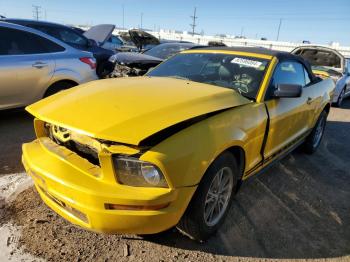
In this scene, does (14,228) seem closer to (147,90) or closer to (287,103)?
(147,90)

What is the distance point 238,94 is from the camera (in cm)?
326

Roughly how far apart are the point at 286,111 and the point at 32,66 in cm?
386

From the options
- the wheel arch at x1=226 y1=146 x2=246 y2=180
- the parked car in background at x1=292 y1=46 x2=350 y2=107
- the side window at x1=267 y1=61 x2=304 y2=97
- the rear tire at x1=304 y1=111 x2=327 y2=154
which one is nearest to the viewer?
the wheel arch at x1=226 y1=146 x2=246 y2=180

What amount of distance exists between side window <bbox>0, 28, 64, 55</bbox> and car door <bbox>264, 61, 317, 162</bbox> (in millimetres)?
3813

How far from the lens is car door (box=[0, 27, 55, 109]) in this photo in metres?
5.07

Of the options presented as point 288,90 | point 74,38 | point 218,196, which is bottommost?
point 218,196

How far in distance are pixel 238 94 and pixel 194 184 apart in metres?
1.25

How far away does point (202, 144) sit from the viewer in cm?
241

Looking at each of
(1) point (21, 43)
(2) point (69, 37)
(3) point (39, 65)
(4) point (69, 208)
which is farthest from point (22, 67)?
(2) point (69, 37)

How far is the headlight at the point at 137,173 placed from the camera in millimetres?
2195

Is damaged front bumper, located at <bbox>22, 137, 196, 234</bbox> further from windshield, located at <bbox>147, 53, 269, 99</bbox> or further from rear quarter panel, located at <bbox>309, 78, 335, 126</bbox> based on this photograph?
rear quarter panel, located at <bbox>309, 78, 335, 126</bbox>

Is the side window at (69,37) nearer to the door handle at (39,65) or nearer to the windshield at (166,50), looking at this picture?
the windshield at (166,50)

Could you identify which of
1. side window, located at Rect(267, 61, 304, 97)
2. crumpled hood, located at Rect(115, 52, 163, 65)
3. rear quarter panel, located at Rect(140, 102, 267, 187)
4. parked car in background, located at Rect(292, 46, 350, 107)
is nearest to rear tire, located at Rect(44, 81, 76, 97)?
crumpled hood, located at Rect(115, 52, 163, 65)

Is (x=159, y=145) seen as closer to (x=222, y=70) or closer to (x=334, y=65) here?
(x=222, y=70)
